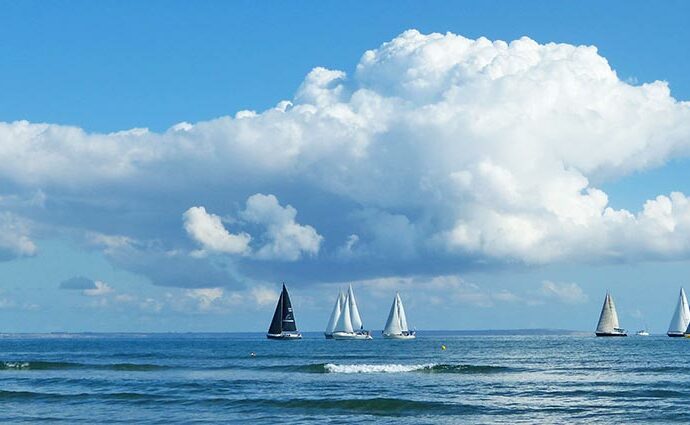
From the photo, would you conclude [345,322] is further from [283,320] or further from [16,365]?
[16,365]

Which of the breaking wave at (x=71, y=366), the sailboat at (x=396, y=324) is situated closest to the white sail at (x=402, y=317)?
the sailboat at (x=396, y=324)

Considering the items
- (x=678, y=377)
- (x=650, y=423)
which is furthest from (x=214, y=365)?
(x=650, y=423)

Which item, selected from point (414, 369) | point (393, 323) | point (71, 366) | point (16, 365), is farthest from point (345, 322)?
point (414, 369)

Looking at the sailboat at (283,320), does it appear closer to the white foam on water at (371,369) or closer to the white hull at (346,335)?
the white hull at (346,335)

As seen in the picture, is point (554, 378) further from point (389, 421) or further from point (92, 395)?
point (92, 395)

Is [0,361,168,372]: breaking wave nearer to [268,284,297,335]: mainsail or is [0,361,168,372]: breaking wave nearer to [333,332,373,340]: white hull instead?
[268,284,297,335]: mainsail

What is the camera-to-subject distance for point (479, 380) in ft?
229

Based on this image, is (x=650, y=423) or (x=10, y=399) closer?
(x=650, y=423)

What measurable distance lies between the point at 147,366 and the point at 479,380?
42.4 meters

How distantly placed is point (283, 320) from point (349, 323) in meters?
15.3

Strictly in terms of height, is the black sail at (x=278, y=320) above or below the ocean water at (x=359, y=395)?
above

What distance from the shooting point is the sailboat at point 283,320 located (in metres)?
186

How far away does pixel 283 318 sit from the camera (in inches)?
7530

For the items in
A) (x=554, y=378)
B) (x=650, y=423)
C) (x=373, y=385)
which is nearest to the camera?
(x=650, y=423)
